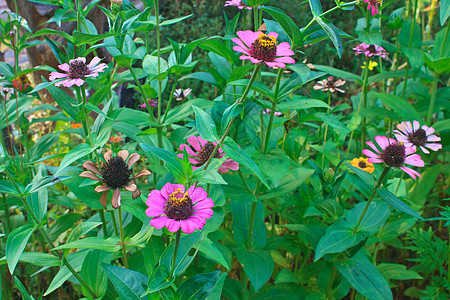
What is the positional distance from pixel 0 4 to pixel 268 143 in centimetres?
591

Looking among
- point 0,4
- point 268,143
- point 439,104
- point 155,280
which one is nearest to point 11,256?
point 155,280

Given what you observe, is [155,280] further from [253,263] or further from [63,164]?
[253,263]

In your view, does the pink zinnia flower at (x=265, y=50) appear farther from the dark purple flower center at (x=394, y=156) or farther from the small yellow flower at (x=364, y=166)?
the small yellow flower at (x=364, y=166)

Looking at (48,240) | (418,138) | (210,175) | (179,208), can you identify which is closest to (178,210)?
(179,208)

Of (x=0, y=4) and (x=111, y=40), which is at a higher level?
(x=111, y=40)

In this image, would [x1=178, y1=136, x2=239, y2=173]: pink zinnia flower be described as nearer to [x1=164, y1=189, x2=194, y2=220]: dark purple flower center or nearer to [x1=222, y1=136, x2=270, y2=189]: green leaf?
[x1=222, y1=136, x2=270, y2=189]: green leaf

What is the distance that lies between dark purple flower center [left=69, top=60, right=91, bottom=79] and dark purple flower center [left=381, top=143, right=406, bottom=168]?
0.97m

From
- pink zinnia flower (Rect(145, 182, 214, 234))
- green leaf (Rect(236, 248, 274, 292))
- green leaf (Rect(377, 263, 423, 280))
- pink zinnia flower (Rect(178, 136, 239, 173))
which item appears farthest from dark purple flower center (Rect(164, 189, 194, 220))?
green leaf (Rect(377, 263, 423, 280))

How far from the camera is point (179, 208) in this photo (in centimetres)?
81

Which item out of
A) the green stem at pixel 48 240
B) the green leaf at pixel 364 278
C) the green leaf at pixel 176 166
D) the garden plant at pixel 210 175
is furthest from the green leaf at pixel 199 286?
the green leaf at pixel 364 278

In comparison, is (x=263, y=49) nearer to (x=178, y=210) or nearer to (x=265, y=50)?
(x=265, y=50)

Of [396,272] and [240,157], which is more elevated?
[240,157]

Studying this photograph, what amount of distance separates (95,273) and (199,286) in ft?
1.48

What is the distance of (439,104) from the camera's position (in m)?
1.93
